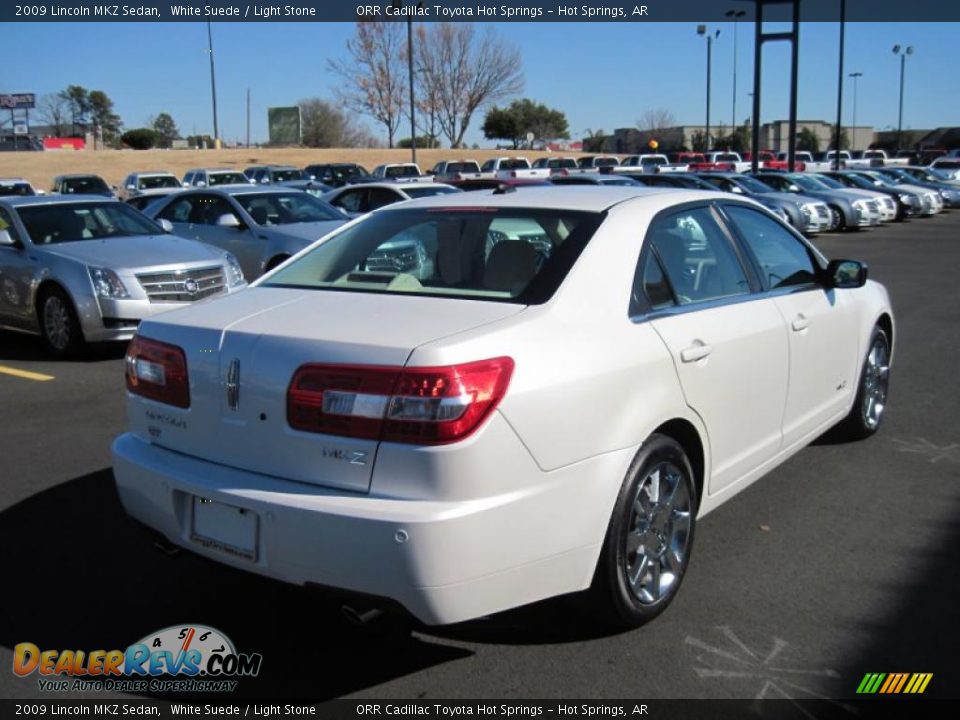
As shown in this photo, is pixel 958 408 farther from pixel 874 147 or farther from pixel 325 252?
pixel 874 147

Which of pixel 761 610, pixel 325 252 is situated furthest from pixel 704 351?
pixel 325 252

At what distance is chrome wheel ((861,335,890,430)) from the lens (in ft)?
18.5

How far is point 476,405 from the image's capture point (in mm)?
2834

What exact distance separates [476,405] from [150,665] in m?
1.58

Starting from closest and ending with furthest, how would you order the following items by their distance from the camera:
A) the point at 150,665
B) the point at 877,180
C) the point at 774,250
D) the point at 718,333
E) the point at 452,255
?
the point at 150,665 → the point at 718,333 → the point at 452,255 → the point at 774,250 → the point at 877,180

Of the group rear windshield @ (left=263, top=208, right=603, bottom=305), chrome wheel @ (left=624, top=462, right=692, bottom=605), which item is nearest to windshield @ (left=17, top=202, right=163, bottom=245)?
rear windshield @ (left=263, top=208, right=603, bottom=305)

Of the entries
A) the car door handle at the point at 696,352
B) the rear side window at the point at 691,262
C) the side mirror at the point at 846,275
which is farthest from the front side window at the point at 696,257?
the side mirror at the point at 846,275

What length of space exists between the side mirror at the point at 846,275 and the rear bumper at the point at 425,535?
2.35 m

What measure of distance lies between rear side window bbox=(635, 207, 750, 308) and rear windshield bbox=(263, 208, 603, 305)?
12.6 inches

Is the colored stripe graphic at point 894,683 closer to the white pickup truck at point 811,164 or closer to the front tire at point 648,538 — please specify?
the front tire at point 648,538

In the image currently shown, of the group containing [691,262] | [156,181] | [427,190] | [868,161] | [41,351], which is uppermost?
[868,161]

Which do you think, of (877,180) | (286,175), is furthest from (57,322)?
(877,180)

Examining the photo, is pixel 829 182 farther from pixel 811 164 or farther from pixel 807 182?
pixel 811 164

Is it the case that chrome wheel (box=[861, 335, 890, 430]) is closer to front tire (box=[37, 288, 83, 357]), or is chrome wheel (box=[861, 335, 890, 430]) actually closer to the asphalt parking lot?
the asphalt parking lot
